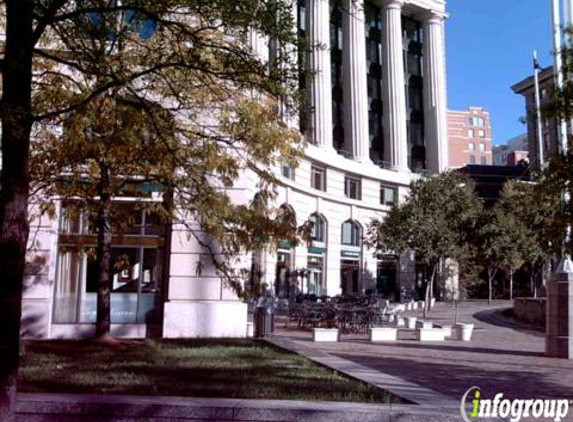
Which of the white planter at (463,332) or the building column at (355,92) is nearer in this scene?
the white planter at (463,332)

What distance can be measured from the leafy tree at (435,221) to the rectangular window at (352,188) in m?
14.6

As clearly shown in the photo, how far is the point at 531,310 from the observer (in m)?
28.7

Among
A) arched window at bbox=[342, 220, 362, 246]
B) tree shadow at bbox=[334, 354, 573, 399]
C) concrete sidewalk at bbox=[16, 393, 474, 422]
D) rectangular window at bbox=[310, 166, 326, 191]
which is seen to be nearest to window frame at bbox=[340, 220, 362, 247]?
arched window at bbox=[342, 220, 362, 246]

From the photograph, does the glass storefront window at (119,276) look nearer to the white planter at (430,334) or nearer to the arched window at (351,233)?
the white planter at (430,334)

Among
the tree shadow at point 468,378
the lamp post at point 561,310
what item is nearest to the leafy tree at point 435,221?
the lamp post at point 561,310

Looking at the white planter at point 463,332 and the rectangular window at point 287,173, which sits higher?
the rectangular window at point 287,173

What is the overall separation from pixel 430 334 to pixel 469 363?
19.1ft

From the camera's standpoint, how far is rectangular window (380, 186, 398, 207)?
54.1 m

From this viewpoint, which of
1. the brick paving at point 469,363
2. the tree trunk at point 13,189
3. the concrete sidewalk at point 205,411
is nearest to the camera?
the tree trunk at point 13,189

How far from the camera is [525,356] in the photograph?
1611 cm

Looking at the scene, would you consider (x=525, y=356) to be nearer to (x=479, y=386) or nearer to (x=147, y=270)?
(x=479, y=386)

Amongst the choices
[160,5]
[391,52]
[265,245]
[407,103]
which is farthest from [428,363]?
[407,103]

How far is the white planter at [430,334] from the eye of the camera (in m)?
19.9

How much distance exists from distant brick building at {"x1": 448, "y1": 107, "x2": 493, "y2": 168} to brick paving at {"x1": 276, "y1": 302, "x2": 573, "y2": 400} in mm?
107866
